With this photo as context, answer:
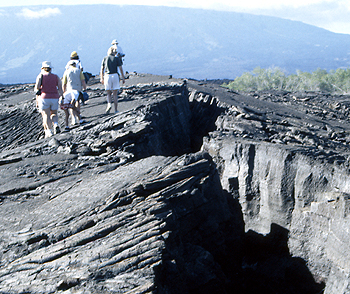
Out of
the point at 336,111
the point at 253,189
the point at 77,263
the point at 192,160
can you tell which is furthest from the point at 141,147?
the point at 336,111

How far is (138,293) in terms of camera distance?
4371mm

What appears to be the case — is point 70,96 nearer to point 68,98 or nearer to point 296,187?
point 68,98

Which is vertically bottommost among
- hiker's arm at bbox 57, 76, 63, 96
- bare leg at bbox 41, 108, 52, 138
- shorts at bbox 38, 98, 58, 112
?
bare leg at bbox 41, 108, 52, 138

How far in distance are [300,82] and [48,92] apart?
140ft

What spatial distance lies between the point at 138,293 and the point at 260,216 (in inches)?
171

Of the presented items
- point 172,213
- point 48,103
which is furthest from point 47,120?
point 172,213

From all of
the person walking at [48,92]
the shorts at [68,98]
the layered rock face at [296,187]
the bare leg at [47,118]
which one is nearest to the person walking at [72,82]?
the shorts at [68,98]

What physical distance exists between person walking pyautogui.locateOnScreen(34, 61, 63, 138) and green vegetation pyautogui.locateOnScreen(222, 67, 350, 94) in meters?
30.0

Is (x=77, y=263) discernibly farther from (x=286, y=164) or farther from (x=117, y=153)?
(x=286, y=164)

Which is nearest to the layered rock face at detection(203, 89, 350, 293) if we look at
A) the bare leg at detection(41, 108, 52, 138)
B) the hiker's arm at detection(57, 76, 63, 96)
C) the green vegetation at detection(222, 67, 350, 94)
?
the hiker's arm at detection(57, 76, 63, 96)

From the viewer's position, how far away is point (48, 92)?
988cm

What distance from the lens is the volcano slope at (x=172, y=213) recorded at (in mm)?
4965

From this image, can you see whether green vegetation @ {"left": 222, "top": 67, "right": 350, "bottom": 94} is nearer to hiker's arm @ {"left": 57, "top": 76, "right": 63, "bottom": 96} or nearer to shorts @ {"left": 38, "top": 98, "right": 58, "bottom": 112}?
hiker's arm @ {"left": 57, "top": 76, "right": 63, "bottom": 96}

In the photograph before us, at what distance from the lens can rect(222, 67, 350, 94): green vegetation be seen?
42.0 meters
